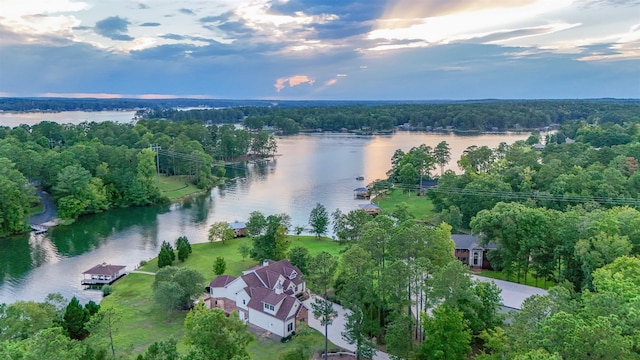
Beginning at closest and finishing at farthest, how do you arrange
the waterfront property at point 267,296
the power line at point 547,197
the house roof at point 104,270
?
the waterfront property at point 267,296, the house roof at point 104,270, the power line at point 547,197

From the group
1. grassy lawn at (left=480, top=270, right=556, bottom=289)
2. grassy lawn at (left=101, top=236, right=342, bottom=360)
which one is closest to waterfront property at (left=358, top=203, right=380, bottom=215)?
grassy lawn at (left=101, top=236, right=342, bottom=360)

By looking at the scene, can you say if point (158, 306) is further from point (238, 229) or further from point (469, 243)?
point (469, 243)

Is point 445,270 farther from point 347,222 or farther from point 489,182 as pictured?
point 489,182

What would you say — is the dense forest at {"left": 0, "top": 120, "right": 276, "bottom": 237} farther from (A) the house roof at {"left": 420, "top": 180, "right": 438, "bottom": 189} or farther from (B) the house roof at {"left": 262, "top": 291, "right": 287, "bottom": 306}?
(B) the house roof at {"left": 262, "top": 291, "right": 287, "bottom": 306}

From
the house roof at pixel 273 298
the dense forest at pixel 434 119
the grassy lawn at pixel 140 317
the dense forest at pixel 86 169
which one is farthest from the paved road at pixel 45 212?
the dense forest at pixel 434 119

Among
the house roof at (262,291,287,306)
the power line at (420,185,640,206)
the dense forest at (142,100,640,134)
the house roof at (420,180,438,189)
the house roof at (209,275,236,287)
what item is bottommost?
the house roof at (209,275,236,287)

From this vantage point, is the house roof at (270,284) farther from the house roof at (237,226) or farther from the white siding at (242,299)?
the house roof at (237,226)
